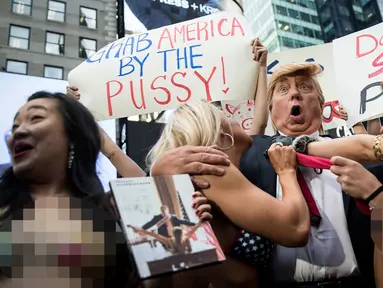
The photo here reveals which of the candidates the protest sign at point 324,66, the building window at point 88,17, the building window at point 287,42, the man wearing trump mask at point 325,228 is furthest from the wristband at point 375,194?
the building window at point 287,42

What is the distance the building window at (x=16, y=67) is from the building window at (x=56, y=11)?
2.79 meters

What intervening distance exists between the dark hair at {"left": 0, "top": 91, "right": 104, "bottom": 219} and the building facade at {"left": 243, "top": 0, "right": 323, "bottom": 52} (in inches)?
1478

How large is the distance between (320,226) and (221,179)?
0.56 meters

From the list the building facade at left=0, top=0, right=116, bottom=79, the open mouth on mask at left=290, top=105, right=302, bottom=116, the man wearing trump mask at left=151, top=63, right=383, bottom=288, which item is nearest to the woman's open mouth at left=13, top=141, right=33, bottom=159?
the man wearing trump mask at left=151, top=63, right=383, bottom=288

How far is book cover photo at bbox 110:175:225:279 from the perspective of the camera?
2.58ft

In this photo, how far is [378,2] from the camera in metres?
33.0

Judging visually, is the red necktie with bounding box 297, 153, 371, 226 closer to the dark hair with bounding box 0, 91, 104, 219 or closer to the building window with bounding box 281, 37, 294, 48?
the dark hair with bounding box 0, 91, 104, 219

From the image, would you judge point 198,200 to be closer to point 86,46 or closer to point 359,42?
point 359,42

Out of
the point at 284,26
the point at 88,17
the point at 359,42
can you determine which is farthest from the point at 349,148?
the point at 284,26

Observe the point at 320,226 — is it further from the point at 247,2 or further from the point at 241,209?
the point at 247,2

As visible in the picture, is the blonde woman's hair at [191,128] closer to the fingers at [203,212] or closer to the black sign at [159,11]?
the fingers at [203,212]

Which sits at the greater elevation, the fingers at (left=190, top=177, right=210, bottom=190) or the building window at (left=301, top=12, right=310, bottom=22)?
the building window at (left=301, top=12, right=310, bottom=22)

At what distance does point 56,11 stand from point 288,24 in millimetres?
27600

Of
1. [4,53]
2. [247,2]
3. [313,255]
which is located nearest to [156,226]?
[313,255]
